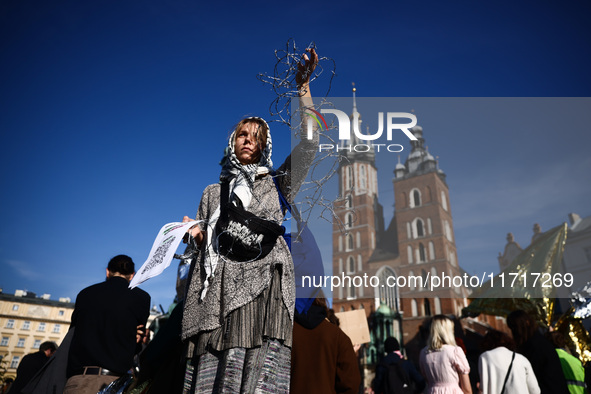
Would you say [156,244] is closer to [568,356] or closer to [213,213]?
[213,213]

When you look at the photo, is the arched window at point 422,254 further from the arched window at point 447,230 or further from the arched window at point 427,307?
the arched window at point 427,307

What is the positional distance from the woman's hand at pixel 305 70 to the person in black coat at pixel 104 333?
166 centimetres

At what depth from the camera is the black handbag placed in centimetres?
181

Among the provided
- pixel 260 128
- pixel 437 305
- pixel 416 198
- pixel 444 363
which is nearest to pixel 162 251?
pixel 260 128

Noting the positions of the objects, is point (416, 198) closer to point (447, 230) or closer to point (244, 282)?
point (447, 230)

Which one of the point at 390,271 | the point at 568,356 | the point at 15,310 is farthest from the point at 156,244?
the point at 15,310

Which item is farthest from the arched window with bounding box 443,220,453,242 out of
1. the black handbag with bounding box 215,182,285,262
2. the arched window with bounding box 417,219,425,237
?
the black handbag with bounding box 215,182,285,262

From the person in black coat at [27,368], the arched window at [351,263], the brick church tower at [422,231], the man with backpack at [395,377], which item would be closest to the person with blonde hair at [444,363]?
the man with backpack at [395,377]

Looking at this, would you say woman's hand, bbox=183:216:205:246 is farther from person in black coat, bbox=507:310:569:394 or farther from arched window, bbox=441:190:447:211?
arched window, bbox=441:190:447:211

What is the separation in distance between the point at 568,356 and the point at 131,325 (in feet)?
14.7

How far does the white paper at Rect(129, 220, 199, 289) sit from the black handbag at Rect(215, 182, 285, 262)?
0.17 m

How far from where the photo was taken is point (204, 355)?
166 centimetres

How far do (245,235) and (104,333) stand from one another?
5.34 feet

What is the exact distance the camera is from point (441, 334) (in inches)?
165
